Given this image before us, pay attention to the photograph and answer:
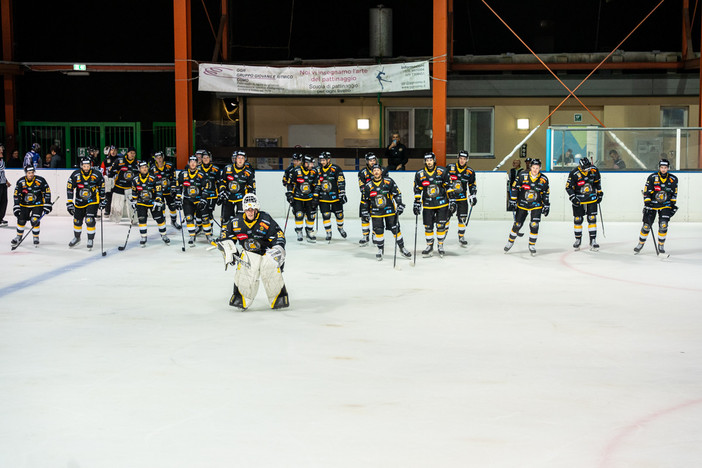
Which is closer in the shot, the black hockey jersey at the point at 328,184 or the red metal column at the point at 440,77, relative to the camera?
the black hockey jersey at the point at 328,184

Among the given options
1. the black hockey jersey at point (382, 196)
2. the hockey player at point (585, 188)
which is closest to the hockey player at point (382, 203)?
the black hockey jersey at point (382, 196)

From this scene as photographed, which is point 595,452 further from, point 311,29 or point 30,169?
point 311,29

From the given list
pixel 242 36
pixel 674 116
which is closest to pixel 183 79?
pixel 242 36

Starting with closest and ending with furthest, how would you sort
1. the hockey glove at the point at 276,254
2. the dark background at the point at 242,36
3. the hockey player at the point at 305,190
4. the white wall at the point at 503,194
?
the hockey glove at the point at 276,254 < the hockey player at the point at 305,190 < the white wall at the point at 503,194 < the dark background at the point at 242,36

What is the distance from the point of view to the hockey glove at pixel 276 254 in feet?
28.9

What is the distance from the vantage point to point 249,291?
9.12 metres

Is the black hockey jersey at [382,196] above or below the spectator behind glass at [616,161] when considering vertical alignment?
below

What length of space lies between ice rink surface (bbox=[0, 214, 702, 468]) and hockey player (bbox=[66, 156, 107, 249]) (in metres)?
2.08

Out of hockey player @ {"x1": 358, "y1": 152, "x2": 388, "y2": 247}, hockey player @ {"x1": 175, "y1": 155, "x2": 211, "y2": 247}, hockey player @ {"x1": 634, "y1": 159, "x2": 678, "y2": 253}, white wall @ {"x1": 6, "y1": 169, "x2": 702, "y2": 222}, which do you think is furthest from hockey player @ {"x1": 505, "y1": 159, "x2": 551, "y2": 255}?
white wall @ {"x1": 6, "y1": 169, "x2": 702, "y2": 222}

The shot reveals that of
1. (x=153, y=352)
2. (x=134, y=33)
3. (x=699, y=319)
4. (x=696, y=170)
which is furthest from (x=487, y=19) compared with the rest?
(x=153, y=352)

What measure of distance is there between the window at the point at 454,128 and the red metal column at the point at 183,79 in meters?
7.01

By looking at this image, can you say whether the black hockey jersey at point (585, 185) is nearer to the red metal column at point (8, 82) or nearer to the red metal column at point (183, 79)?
the red metal column at point (183, 79)

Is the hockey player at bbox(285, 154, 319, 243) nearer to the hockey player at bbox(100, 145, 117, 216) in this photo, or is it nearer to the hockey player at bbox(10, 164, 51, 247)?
the hockey player at bbox(10, 164, 51, 247)

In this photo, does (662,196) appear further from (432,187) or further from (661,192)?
(432,187)
